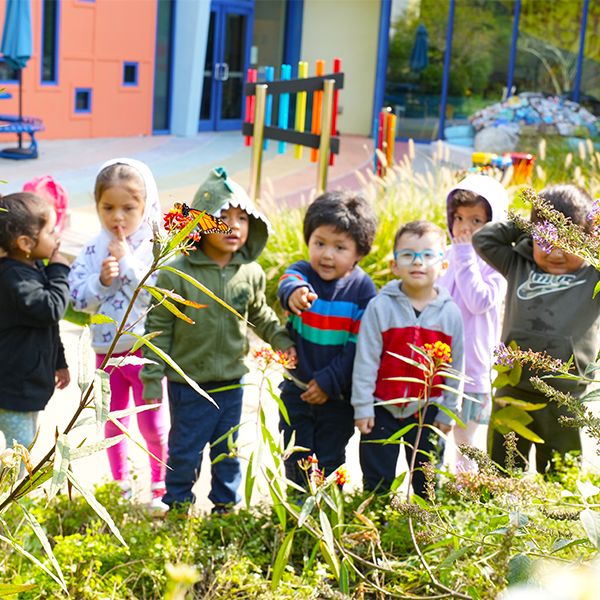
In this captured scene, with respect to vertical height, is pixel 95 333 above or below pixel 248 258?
below

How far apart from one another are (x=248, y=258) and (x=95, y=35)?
15.0m

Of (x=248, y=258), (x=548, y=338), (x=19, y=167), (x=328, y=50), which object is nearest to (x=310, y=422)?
(x=248, y=258)

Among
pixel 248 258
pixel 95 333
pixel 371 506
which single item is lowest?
pixel 371 506

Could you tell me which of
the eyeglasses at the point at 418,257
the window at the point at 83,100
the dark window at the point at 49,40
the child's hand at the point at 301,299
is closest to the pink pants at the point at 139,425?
the child's hand at the point at 301,299

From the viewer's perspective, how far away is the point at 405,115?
2009 cm

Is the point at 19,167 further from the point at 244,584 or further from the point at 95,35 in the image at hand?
the point at 244,584

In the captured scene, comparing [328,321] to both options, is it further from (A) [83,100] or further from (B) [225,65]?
(B) [225,65]

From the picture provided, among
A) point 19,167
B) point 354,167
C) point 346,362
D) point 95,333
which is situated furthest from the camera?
point 354,167

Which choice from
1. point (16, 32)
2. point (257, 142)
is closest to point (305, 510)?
point (257, 142)

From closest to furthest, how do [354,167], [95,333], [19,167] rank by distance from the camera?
1. [95,333]
2. [19,167]
3. [354,167]

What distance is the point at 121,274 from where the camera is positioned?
163 inches

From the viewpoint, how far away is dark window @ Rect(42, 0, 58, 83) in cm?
1720

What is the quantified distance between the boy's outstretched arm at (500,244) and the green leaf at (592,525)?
8.54ft

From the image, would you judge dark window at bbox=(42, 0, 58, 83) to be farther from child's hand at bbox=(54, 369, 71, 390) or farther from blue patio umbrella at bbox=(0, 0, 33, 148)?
child's hand at bbox=(54, 369, 71, 390)
